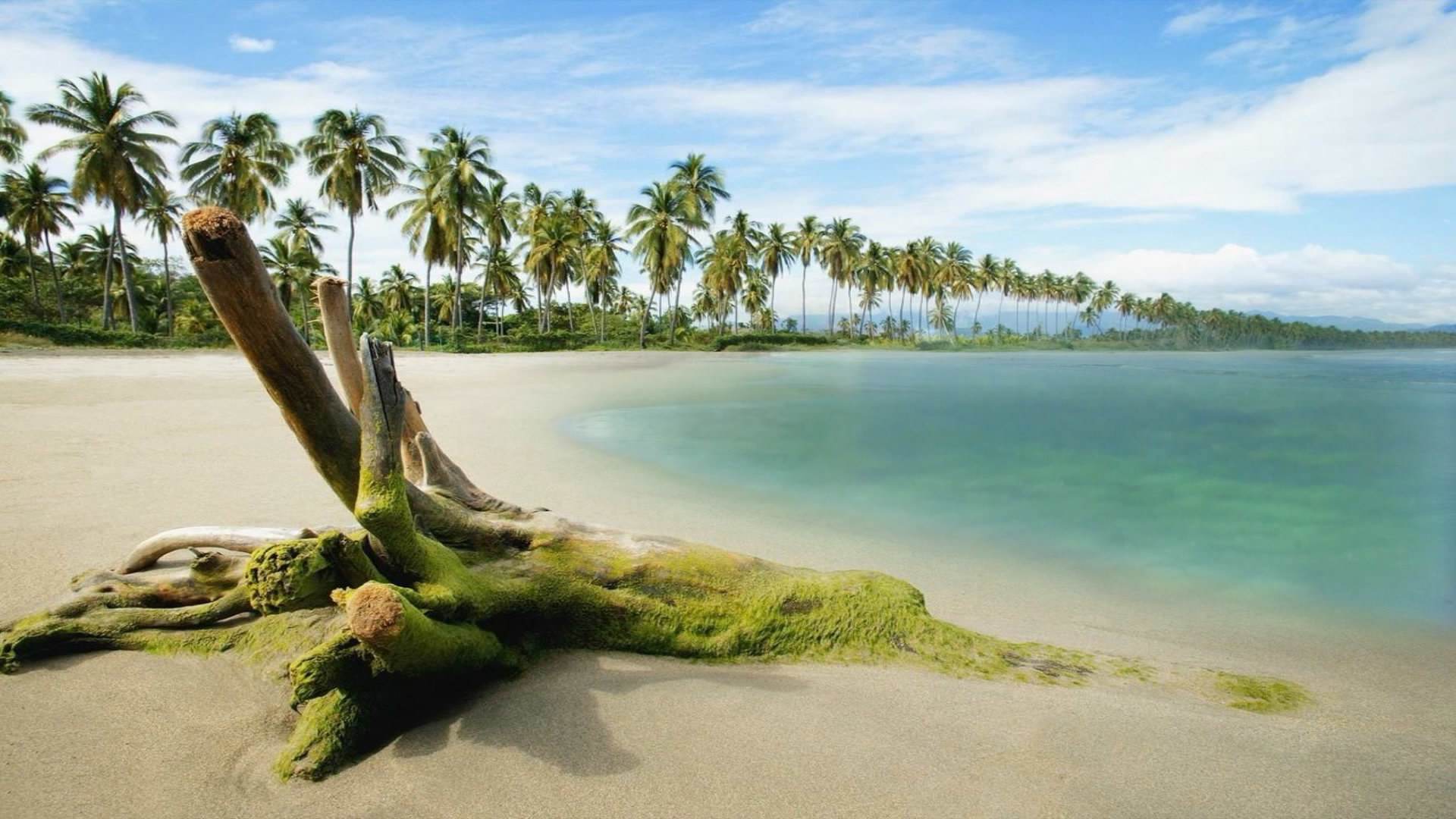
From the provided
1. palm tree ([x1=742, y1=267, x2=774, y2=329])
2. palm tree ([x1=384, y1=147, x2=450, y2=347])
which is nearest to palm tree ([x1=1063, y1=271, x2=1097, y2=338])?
palm tree ([x1=742, y1=267, x2=774, y2=329])

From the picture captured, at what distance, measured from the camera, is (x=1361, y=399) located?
30203mm

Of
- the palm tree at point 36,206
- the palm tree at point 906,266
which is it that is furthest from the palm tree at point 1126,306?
the palm tree at point 36,206

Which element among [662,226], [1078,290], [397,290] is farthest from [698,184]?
[1078,290]

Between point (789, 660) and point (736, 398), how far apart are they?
1959 centimetres

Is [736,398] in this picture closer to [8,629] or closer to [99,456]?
[99,456]

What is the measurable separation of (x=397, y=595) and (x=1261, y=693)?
4.87m

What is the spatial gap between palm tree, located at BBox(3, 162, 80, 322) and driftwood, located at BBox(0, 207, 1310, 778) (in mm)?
51203

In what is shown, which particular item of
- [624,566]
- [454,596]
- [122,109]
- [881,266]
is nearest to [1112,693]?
[624,566]

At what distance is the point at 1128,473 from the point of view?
14195 mm

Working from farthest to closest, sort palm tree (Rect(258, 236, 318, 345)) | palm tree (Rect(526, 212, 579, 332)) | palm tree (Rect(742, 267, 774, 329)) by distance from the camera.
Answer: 1. palm tree (Rect(742, 267, 774, 329))
2. palm tree (Rect(526, 212, 579, 332))
3. palm tree (Rect(258, 236, 318, 345))

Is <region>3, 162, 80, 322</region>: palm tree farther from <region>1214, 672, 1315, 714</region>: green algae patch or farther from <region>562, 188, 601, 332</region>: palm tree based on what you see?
<region>1214, 672, 1315, 714</region>: green algae patch

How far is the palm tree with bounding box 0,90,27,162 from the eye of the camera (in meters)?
32.4

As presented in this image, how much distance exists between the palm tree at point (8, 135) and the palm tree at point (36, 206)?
10.1m

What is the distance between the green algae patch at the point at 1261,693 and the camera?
4.25m
